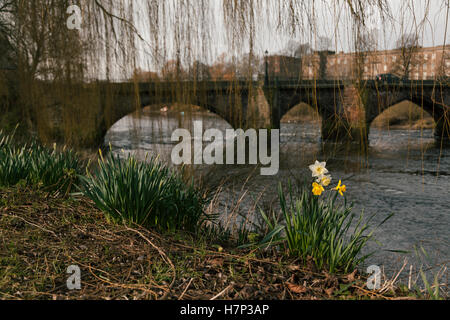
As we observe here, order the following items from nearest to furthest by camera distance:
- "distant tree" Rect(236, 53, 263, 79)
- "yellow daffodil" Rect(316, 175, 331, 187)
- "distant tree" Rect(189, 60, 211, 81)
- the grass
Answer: "distant tree" Rect(236, 53, 263, 79)
the grass
"yellow daffodil" Rect(316, 175, 331, 187)
"distant tree" Rect(189, 60, 211, 81)

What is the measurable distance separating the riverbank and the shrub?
0.16 meters

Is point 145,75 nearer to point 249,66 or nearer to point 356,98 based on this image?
point 249,66

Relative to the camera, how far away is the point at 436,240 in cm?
1042

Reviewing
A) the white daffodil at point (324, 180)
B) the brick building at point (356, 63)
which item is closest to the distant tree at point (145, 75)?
the brick building at point (356, 63)

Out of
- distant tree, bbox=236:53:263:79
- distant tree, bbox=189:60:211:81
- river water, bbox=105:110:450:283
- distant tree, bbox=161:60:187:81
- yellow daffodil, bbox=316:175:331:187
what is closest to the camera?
distant tree, bbox=236:53:263:79

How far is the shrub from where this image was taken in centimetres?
338

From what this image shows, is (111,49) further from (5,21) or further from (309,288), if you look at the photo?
(5,21)

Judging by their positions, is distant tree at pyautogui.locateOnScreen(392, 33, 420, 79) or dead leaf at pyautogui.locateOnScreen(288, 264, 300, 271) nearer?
distant tree at pyautogui.locateOnScreen(392, 33, 420, 79)

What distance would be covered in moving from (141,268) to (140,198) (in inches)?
33.5

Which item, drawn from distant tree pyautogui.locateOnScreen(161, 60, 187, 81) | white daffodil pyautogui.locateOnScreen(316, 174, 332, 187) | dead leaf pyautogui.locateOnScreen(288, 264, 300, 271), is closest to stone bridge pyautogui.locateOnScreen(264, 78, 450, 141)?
white daffodil pyautogui.locateOnScreen(316, 174, 332, 187)

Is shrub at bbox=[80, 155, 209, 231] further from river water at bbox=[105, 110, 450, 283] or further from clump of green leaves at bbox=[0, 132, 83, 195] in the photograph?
clump of green leaves at bbox=[0, 132, 83, 195]

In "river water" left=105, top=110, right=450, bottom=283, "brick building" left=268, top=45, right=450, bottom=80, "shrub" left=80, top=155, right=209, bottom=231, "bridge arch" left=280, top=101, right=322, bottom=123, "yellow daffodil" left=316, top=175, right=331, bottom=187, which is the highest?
"brick building" left=268, top=45, right=450, bottom=80

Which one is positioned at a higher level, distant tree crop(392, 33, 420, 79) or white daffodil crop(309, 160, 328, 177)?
distant tree crop(392, 33, 420, 79)

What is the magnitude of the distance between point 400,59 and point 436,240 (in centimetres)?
970
